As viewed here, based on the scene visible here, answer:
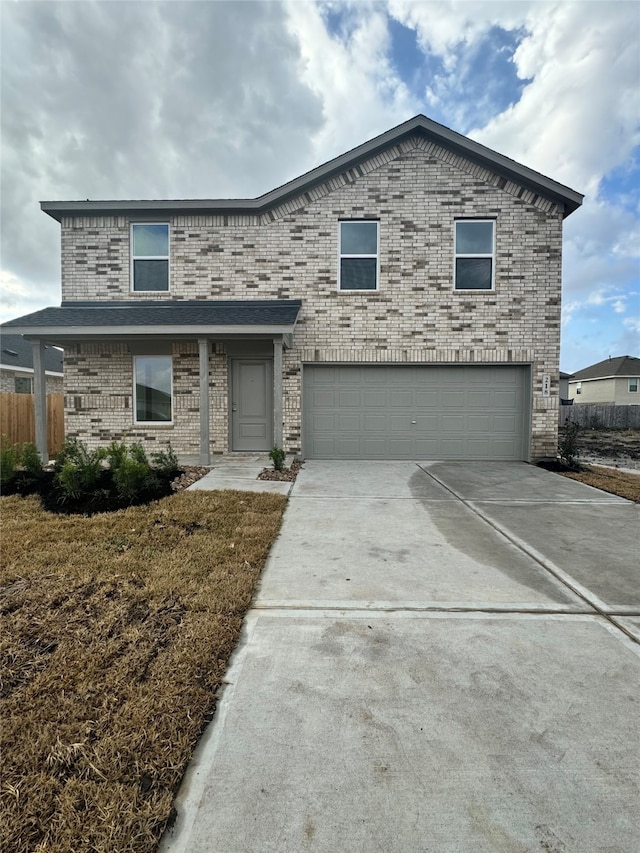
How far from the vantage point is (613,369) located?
36.4m

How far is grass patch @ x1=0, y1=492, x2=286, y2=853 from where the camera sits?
1.54 metres

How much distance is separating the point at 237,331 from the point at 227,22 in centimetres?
846

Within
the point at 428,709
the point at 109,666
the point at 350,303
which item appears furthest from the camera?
the point at 350,303

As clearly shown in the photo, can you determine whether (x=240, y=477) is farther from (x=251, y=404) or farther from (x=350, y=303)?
(x=350, y=303)

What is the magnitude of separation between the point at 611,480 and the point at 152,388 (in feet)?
33.1

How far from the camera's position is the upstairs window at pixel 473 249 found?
10.1 metres

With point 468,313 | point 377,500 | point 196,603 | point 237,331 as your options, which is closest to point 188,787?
point 196,603

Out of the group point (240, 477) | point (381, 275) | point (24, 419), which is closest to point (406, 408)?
point (381, 275)

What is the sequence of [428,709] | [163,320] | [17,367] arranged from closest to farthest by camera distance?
[428,709]
[163,320]
[17,367]

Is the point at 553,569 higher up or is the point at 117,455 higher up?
the point at 117,455

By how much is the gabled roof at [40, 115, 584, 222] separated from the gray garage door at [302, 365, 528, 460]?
13.3ft

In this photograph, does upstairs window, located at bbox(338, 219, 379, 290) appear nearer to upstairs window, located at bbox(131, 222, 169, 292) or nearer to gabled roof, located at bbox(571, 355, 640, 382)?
upstairs window, located at bbox(131, 222, 169, 292)

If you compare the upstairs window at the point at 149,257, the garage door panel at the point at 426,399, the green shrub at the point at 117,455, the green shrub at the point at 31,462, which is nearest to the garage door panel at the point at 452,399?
the garage door panel at the point at 426,399

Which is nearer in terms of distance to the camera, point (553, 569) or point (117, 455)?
point (553, 569)
